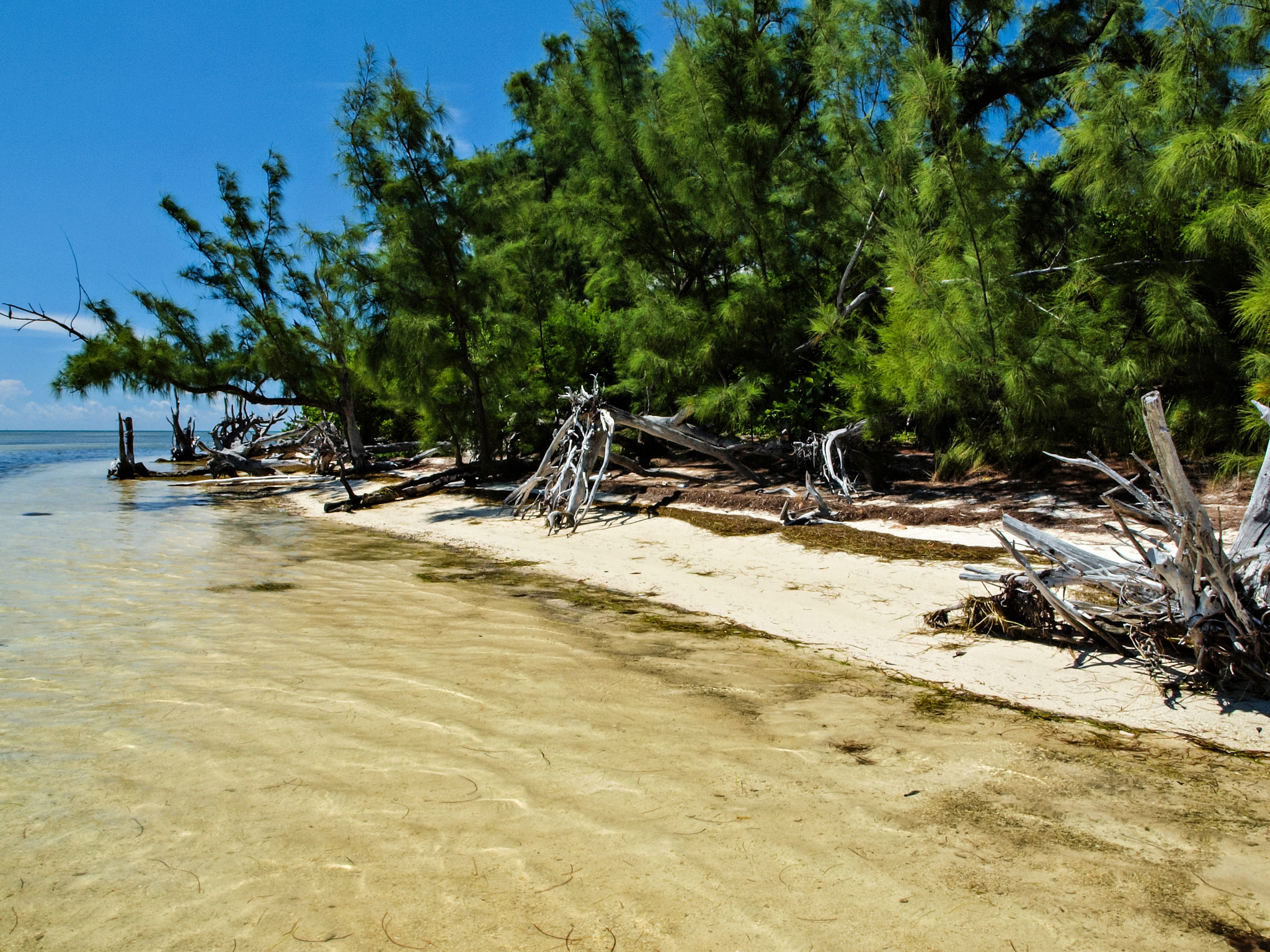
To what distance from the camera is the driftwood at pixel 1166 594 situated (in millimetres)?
3398

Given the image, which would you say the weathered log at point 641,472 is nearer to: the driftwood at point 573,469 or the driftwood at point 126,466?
the driftwood at point 573,469

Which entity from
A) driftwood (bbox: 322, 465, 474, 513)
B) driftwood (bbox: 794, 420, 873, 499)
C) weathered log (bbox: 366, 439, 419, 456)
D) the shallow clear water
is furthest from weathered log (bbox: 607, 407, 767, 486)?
weathered log (bbox: 366, 439, 419, 456)

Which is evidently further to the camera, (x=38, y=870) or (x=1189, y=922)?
(x=38, y=870)

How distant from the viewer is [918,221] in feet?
27.9

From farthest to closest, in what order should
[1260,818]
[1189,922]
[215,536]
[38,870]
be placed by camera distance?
1. [215,536]
2. [1260,818]
3. [38,870]
4. [1189,922]

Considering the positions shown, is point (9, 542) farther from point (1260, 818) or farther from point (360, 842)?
point (1260, 818)

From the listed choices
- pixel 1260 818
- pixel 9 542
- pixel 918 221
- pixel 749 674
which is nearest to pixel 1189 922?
pixel 1260 818

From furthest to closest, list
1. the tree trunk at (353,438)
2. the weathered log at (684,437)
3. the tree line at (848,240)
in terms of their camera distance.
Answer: the tree trunk at (353,438), the weathered log at (684,437), the tree line at (848,240)

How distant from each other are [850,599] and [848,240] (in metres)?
6.56

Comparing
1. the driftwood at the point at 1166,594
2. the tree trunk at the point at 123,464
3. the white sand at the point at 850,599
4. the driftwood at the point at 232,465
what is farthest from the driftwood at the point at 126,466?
the driftwood at the point at 1166,594

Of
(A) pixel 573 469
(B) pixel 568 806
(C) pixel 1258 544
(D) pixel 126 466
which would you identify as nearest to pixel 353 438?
(D) pixel 126 466

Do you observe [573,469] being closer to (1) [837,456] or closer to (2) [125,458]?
(1) [837,456]

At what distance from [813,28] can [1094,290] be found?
544 centimetres

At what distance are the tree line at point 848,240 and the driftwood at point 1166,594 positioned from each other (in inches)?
119
